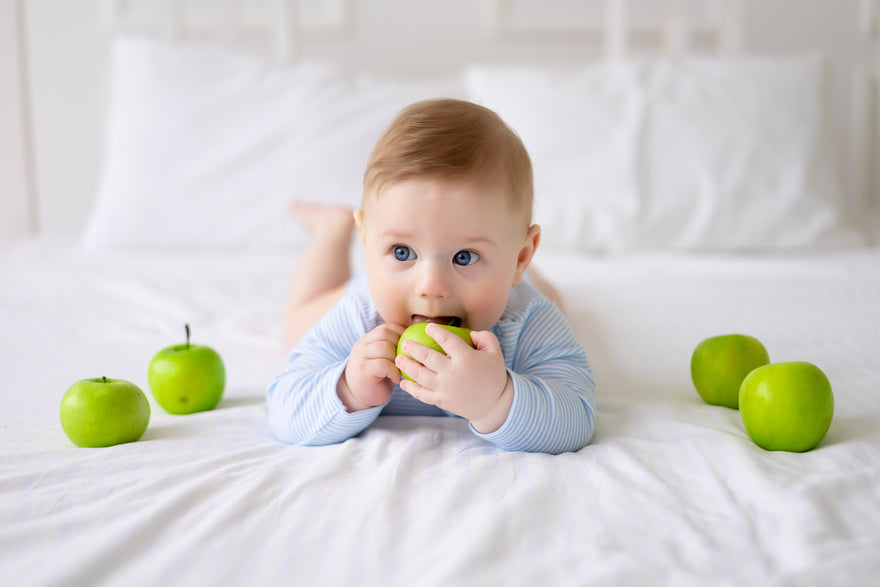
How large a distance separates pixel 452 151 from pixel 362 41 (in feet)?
6.05

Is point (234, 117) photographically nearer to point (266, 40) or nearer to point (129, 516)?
point (266, 40)

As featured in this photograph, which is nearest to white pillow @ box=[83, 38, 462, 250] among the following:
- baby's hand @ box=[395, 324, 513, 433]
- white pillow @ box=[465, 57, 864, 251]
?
white pillow @ box=[465, 57, 864, 251]

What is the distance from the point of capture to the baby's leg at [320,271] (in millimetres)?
1276

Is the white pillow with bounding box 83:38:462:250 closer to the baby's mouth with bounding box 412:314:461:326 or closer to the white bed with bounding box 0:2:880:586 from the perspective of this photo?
the white bed with bounding box 0:2:880:586

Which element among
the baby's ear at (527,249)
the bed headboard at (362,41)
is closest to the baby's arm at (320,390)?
the baby's ear at (527,249)

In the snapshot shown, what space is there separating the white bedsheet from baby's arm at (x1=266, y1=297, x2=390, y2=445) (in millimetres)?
22

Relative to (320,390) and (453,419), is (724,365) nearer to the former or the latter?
(453,419)

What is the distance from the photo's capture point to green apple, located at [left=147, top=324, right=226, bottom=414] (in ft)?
3.07

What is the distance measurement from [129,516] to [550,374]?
490mm

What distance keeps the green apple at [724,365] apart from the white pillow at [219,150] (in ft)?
3.77

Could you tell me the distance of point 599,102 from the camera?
198 centimetres

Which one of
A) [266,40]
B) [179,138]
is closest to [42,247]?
[179,138]

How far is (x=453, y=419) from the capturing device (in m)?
0.91

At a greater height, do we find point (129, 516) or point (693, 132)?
point (693, 132)
